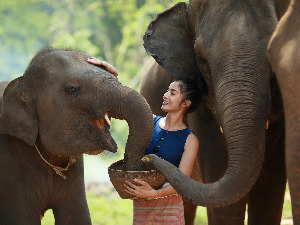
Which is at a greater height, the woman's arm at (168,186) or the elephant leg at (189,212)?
the elephant leg at (189,212)

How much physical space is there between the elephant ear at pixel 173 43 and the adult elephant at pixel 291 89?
77.7 inches

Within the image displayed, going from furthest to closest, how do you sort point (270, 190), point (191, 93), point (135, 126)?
1. point (270, 190)
2. point (191, 93)
3. point (135, 126)

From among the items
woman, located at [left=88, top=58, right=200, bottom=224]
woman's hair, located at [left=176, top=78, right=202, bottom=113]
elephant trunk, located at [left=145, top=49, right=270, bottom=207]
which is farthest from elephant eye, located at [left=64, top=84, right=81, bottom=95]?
elephant trunk, located at [left=145, top=49, right=270, bottom=207]

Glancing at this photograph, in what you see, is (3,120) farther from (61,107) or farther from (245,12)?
(245,12)

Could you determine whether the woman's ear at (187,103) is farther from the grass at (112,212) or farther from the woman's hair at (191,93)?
the grass at (112,212)

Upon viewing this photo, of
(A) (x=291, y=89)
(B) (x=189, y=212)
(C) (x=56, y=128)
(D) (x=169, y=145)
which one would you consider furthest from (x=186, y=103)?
(B) (x=189, y=212)

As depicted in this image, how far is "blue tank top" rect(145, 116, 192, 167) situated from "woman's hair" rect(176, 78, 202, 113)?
0.24 metres

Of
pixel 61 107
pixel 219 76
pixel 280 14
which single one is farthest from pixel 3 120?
pixel 280 14

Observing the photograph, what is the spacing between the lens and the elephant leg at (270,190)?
521 cm

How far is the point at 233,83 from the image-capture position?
4152 millimetres

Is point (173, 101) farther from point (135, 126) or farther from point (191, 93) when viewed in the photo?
point (135, 126)

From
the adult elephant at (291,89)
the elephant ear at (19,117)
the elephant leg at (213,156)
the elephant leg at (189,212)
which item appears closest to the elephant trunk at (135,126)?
the elephant ear at (19,117)

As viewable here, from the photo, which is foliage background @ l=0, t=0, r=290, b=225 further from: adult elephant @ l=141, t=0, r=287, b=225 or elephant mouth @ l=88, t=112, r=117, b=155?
elephant mouth @ l=88, t=112, r=117, b=155

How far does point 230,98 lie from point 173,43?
1.35m
